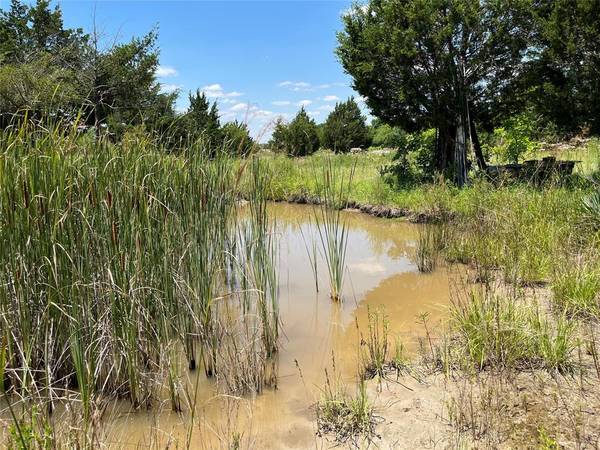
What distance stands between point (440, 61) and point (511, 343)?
27.2 feet

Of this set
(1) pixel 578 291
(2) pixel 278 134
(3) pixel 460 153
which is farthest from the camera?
(3) pixel 460 153

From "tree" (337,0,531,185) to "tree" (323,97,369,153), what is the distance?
399 inches

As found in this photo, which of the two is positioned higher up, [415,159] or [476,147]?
[476,147]

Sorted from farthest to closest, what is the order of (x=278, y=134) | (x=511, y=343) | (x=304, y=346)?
(x=278, y=134), (x=304, y=346), (x=511, y=343)

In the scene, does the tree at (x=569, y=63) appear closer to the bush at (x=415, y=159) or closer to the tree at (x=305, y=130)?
the bush at (x=415, y=159)

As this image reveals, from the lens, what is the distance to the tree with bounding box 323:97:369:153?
21.7 m

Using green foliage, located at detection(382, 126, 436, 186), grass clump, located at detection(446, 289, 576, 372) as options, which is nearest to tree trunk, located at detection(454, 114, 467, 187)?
green foliage, located at detection(382, 126, 436, 186)

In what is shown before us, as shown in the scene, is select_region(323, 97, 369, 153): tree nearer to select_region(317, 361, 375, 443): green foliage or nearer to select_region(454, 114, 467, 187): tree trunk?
select_region(454, 114, 467, 187): tree trunk

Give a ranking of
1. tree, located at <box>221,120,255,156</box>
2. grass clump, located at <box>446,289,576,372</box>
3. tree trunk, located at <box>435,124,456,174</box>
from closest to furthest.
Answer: grass clump, located at <box>446,289,576,372</box>, tree, located at <box>221,120,255,156</box>, tree trunk, located at <box>435,124,456,174</box>

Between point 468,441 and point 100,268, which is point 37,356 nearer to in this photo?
point 100,268

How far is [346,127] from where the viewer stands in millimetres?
Answer: 22641

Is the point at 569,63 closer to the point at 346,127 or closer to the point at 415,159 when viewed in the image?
the point at 415,159

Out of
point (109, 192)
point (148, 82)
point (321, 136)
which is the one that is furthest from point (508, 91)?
point (148, 82)

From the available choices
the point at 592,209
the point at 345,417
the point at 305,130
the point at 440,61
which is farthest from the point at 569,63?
the point at 305,130
